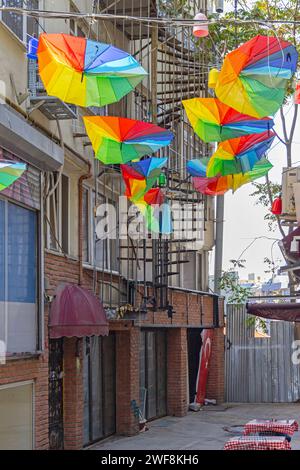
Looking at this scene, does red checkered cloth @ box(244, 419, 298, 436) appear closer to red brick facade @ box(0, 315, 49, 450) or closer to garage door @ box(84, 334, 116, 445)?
red brick facade @ box(0, 315, 49, 450)

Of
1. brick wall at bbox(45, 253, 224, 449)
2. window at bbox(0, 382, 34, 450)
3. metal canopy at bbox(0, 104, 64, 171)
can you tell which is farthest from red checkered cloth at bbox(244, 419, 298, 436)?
metal canopy at bbox(0, 104, 64, 171)

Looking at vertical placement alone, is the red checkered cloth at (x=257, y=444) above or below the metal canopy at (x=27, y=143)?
below

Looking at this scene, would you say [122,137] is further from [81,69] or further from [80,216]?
[80,216]

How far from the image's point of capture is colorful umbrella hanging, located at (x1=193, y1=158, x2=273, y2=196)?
15.0 meters

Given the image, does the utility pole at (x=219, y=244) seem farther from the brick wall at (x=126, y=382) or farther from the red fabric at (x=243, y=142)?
the red fabric at (x=243, y=142)

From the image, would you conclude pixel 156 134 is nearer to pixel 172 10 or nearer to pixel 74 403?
pixel 74 403

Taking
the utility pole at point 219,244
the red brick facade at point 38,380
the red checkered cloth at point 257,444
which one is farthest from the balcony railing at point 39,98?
the utility pole at point 219,244

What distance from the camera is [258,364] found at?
2783 cm

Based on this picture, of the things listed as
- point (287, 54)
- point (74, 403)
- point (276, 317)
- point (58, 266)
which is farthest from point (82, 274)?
point (287, 54)

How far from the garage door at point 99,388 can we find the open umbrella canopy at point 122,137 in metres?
5.62

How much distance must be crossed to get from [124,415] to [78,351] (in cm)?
341

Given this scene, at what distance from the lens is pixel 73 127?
16.4m

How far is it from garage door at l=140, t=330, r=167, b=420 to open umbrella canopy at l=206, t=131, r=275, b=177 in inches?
339

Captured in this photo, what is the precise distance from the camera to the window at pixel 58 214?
49.0 feet
